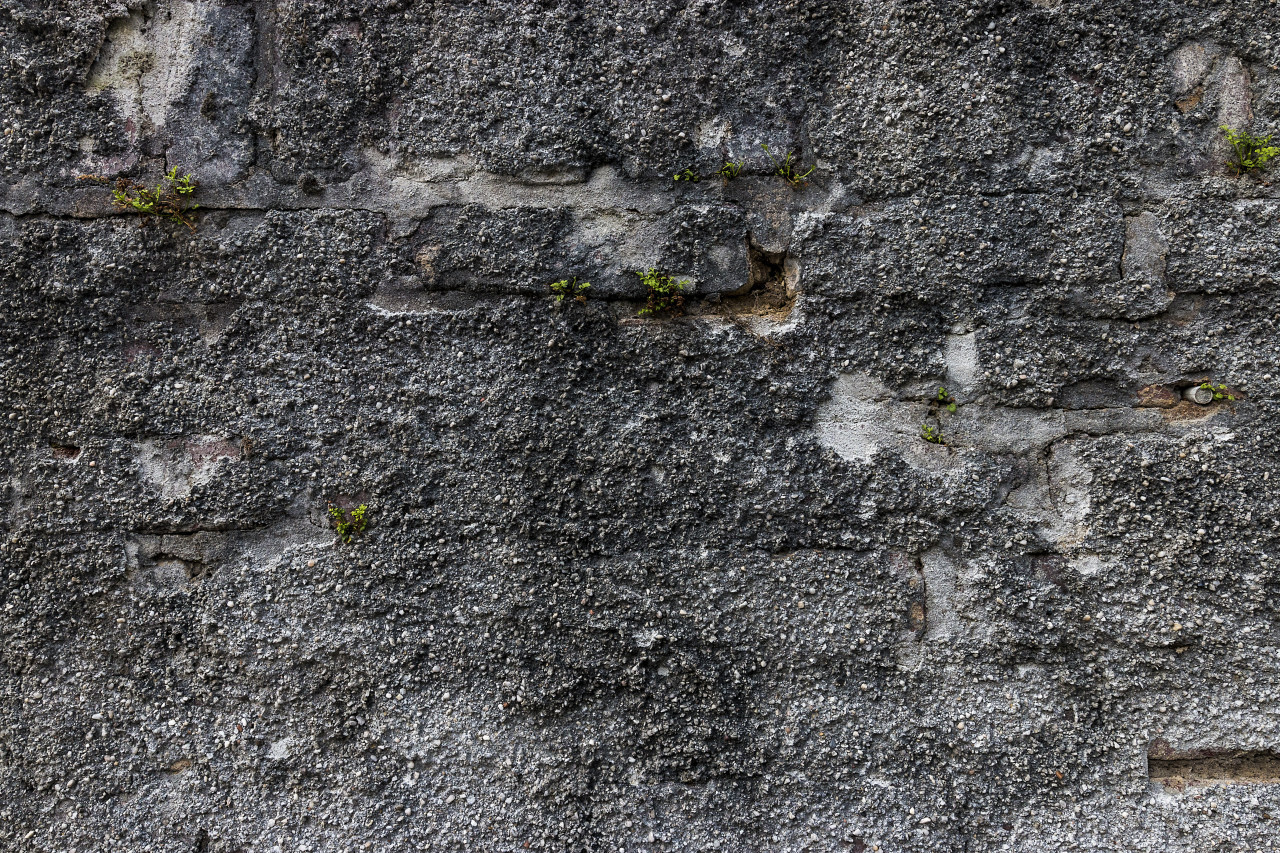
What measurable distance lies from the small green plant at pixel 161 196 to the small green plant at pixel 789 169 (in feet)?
4.08

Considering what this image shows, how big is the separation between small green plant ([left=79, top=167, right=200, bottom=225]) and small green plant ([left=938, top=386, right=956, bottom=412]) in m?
1.64

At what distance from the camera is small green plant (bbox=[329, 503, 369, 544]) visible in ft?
4.63

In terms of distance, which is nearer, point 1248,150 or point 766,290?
point 1248,150

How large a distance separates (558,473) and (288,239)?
0.77m

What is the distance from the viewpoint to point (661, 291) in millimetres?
1415

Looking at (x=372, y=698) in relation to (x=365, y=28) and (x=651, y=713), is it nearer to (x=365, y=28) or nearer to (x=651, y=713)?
(x=651, y=713)

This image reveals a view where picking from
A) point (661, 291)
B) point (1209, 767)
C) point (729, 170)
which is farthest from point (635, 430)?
point (1209, 767)

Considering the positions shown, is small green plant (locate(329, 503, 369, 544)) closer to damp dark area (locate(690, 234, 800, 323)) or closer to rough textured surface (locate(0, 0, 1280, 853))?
rough textured surface (locate(0, 0, 1280, 853))

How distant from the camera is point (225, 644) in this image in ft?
4.63

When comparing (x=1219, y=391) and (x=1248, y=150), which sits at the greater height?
(x=1248, y=150)

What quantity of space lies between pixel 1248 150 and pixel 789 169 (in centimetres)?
93

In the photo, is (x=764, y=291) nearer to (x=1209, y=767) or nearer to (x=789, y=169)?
(x=789, y=169)

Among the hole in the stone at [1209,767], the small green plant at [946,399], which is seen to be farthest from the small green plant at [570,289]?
the hole in the stone at [1209,767]

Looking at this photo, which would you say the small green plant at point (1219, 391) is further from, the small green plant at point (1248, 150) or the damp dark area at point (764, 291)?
the damp dark area at point (764, 291)
